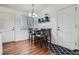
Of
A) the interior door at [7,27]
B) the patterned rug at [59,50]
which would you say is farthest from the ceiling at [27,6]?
the patterned rug at [59,50]

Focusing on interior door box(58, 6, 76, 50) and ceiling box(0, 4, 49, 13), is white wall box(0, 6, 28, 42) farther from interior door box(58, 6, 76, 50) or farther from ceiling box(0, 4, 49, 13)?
interior door box(58, 6, 76, 50)

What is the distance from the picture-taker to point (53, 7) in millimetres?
1534

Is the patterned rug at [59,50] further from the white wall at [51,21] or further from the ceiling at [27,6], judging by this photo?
the ceiling at [27,6]

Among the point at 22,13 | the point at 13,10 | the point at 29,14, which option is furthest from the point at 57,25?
the point at 13,10

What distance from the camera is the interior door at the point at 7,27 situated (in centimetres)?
164

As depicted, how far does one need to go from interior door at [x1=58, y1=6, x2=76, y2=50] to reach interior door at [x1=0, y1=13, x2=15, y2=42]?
38.9 inches

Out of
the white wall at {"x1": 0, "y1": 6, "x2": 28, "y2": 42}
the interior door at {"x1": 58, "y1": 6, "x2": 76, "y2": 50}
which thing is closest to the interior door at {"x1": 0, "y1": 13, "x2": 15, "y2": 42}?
the white wall at {"x1": 0, "y1": 6, "x2": 28, "y2": 42}

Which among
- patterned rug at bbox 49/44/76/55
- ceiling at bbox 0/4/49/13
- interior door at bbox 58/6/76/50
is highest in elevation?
ceiling at bbox 0/4/49/13

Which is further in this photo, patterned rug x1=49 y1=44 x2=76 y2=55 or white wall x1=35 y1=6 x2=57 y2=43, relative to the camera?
white wall x1=35 y1=6 x2=57 y2=43

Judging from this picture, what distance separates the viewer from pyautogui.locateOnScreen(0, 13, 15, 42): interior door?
164 cm

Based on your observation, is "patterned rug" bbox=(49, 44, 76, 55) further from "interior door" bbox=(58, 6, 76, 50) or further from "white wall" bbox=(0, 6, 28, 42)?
"white wall" bbox=(0, 6, 28, 42)

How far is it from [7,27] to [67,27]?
1225 millimetres

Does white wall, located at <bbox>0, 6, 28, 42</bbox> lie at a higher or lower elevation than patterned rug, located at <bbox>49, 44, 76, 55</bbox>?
higher

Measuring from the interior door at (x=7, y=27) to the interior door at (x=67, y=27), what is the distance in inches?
38.9
